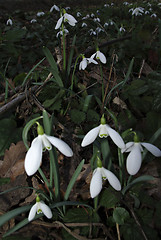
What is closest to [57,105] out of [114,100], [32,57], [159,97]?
[114,100]

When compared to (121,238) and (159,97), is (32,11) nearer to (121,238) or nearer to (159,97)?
(159,97)

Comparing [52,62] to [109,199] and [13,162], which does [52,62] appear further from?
[109,199]

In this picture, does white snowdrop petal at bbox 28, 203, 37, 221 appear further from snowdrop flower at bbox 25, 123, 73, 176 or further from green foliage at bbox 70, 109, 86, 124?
green foliage at bbox 70, 109, 86, 124

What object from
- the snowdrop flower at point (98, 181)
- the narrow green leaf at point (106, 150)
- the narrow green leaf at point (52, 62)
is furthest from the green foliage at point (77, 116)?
the snowdrop flower at point (98, 181)

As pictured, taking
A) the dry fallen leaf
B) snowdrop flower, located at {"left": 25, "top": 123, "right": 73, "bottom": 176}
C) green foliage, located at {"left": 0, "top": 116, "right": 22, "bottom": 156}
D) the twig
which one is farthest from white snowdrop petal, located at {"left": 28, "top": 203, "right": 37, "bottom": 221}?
the twig

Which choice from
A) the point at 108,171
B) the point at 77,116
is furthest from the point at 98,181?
the point at 77,116

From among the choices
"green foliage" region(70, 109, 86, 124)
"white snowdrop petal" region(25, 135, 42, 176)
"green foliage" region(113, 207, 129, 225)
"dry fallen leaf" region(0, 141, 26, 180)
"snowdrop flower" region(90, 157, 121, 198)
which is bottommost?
"green foliage" region(113, 207, 129, 225)
